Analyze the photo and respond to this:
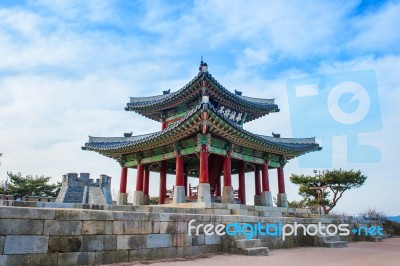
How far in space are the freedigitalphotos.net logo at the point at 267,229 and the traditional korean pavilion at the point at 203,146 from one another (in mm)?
4774

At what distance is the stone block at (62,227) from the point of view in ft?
19.2

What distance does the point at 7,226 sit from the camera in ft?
17.7

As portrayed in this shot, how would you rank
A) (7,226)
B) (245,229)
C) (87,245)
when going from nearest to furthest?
(7,226), (87,245), (245,229)

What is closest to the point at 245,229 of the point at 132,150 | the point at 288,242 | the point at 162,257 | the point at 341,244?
the point at 288,242

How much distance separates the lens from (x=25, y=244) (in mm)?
5543

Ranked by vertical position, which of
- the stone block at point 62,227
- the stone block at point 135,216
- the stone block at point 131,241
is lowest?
the stone block at point 131,241

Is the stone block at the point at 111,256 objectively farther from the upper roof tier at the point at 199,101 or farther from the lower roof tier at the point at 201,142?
the upper roof tier at the point at 199,101

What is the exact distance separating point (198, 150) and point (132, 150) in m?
5.67

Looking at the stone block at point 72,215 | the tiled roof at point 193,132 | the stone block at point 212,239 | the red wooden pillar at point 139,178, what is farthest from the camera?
the red wooden pillar at point 139,178

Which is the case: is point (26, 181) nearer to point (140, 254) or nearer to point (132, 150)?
point (132, 150)

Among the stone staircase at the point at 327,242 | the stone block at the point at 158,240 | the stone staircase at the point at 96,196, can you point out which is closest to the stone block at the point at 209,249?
the stone block at the point at 158,240

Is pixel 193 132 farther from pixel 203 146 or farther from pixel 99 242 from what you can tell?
pixel 99 242

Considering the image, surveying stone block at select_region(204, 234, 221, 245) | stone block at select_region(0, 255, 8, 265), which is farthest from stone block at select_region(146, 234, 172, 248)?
stone block at select_region(0, 255, 8, 265)

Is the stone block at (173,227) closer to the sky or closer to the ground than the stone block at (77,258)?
closer to the sky
